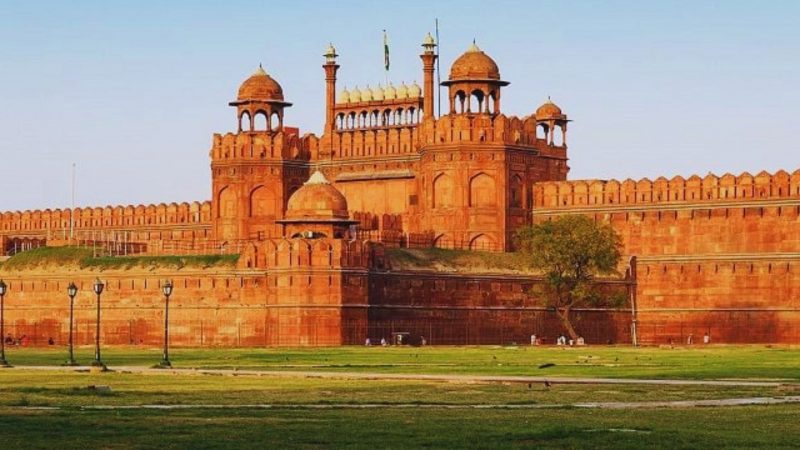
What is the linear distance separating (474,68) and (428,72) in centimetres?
513

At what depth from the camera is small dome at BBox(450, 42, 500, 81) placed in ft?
365

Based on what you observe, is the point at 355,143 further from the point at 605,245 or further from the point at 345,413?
the point at 345,413

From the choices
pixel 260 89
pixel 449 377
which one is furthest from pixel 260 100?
pixel 449 377

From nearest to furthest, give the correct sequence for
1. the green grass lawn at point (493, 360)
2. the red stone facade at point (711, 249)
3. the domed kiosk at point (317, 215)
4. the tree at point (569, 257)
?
the green grass lawn at point (493, 360), the domed kiosk at point (317, 215), the tree at point (569, 257), the red stone facade at point (711, 249)

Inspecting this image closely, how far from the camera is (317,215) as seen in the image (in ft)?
328

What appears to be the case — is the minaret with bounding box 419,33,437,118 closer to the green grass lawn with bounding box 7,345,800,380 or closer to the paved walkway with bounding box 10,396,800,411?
the green grass lawn with bounding box 7,345,800,380

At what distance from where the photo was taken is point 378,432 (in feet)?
106

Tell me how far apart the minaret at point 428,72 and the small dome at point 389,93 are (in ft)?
11.0

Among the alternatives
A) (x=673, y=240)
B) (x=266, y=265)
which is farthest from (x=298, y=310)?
(x=673, y=240)

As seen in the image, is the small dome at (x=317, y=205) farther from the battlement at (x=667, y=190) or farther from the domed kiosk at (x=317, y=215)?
the battlement at (x=667, y=190)

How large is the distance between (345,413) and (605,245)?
66601 millimetres

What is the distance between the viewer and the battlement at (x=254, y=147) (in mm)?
116062

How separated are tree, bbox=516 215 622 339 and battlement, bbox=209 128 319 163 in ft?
61.0

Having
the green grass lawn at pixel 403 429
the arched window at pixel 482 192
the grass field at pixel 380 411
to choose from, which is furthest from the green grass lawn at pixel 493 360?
the arched window at pixel 482 192
